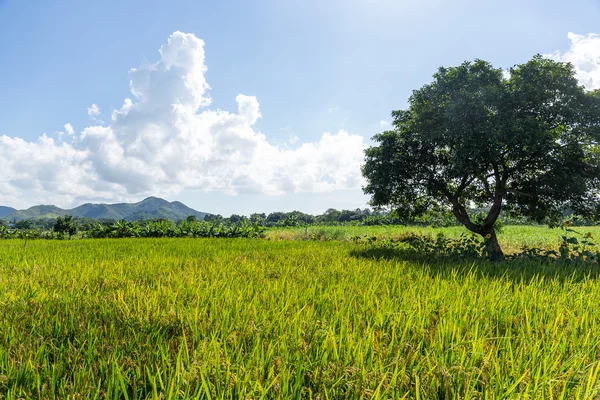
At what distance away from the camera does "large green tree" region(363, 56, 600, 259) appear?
910 cm

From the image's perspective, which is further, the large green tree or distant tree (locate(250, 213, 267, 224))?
distant tree (locate(250, 213, 267, 224))

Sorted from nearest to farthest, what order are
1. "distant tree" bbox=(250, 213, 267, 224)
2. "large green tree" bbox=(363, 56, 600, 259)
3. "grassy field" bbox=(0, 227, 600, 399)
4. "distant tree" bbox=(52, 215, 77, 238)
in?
"grassy field" bbox=(0, 227, 600, 399)
"large green tree" bbox=(363, 56, 600, 259)
"distant tree" bbox=(250, 213, 267, 224)
"distant tree" bbox=(52, 215, 77, 238)

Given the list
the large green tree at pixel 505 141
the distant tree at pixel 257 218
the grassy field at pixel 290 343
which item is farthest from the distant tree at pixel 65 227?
the large green tree at pixel 505 141

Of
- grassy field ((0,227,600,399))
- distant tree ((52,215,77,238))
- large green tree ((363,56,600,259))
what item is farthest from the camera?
distant tree ((52,215,77,238))

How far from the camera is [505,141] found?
29.8 feet

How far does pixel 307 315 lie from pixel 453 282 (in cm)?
276

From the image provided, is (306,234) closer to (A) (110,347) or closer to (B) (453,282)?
(B) (453,282)

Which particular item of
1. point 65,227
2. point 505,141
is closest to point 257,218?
point 65,227

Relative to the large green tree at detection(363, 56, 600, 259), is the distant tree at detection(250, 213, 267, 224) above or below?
below

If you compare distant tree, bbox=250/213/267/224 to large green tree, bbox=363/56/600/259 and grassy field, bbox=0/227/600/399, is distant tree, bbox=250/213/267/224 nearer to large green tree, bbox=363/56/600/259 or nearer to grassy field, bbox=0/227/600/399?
large green tree, bbox=363/56/600/259

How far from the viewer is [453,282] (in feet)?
14.2

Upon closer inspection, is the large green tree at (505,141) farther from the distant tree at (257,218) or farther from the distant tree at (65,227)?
the distant tree at (65,227)

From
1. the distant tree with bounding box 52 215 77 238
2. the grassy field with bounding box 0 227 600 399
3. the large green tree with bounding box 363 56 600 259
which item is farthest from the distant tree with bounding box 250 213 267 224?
the grassy field with bounding box 0 227 600 399

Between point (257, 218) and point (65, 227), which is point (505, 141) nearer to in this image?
point (257, 218)
